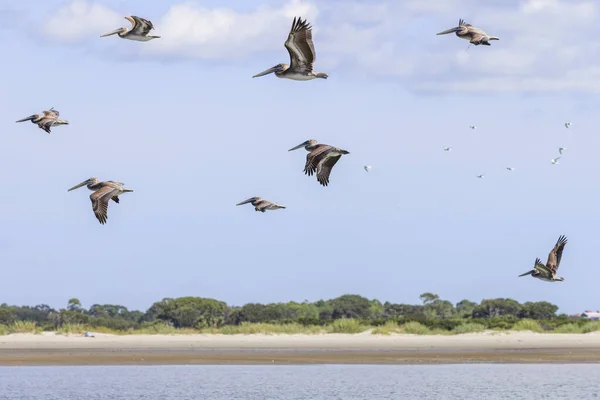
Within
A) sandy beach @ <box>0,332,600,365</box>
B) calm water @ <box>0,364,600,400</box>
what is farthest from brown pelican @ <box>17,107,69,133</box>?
sandy beach @ <box>0,332,600,365</box>

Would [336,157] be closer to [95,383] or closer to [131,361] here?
[95,383]

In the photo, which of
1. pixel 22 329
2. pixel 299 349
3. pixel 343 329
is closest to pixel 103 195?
pixel 299 349

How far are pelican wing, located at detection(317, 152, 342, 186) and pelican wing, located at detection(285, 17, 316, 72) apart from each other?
1805 mm

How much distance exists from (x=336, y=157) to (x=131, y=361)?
19.7 metres

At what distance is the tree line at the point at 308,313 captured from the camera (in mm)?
59156

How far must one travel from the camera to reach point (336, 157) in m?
25.3

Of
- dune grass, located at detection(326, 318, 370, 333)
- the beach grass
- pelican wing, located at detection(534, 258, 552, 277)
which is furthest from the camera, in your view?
the beach grass

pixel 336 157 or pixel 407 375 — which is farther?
pixel 407 375

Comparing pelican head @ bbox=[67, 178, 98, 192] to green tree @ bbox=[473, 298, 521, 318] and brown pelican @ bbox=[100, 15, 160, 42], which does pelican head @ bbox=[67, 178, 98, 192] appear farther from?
green tree @ bbox=[473, 298, 521, 318]

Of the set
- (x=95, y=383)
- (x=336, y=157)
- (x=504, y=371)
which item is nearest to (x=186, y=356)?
(x=95, y=383)

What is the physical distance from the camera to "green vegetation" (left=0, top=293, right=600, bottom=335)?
54.4 metres

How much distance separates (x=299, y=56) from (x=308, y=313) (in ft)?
171

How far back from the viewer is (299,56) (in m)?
24.6

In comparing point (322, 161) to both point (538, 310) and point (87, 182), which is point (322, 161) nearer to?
point (87, 182)
